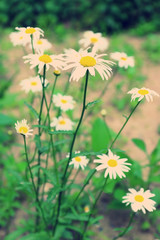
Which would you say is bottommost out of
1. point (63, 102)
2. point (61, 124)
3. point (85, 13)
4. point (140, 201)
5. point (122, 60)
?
point (140, 201)

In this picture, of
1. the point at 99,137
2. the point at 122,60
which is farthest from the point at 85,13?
the point at 122,60

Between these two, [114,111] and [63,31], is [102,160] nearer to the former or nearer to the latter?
[114,111]

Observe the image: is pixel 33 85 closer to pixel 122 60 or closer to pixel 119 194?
pixel 122 60

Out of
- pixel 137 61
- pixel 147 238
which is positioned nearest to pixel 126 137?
pixel 147 238

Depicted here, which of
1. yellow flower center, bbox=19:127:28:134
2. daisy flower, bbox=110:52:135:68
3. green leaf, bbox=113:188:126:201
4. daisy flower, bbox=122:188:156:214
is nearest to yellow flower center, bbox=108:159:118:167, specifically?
daisy flower, bbox=122:188:156:214

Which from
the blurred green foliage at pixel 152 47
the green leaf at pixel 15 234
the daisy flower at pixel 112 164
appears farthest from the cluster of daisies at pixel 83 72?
the blurred green foliage at pixel 152 47

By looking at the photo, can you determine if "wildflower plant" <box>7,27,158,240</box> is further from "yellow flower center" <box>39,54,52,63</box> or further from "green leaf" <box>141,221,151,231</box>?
"green leaf" <box>141,221,151,231</box>
